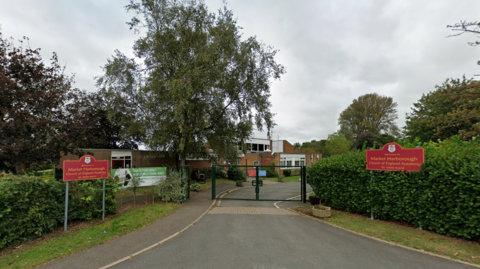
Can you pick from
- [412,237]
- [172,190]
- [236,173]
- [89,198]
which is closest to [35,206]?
[89,198]

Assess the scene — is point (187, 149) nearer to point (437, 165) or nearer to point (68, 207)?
point (68, 207)

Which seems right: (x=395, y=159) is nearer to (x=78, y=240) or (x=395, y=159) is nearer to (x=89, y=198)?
(x=78, y=240)

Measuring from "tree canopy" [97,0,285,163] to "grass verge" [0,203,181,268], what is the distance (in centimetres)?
491

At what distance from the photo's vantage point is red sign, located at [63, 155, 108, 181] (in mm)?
7193

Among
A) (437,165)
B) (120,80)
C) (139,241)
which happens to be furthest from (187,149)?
(437,165)

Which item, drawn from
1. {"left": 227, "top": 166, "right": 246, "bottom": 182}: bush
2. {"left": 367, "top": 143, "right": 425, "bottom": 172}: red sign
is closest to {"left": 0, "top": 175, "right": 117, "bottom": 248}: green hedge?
{"left": 367, "top": 143, "right": 425, "bottom": 172}: red sign

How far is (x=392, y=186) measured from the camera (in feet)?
24.7

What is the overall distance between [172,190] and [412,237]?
9.93 metres

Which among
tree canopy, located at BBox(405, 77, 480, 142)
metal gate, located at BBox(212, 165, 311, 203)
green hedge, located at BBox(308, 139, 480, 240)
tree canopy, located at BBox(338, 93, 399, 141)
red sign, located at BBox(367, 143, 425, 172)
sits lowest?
metal gate, located at BBox(212, 165, 311, 203)

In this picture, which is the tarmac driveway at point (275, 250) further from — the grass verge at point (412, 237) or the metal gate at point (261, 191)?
the metal gate at point (261, 191)

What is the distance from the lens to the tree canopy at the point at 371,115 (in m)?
46.7

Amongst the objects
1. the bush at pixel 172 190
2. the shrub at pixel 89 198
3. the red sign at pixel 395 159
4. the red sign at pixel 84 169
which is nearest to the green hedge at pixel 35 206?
the shrub at pixel 89 198

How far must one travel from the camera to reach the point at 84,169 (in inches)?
301

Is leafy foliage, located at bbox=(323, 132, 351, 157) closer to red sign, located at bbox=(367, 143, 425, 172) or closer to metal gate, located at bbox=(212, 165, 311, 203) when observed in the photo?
metal gate, located at bbox=(212, 165, 311, 203)
